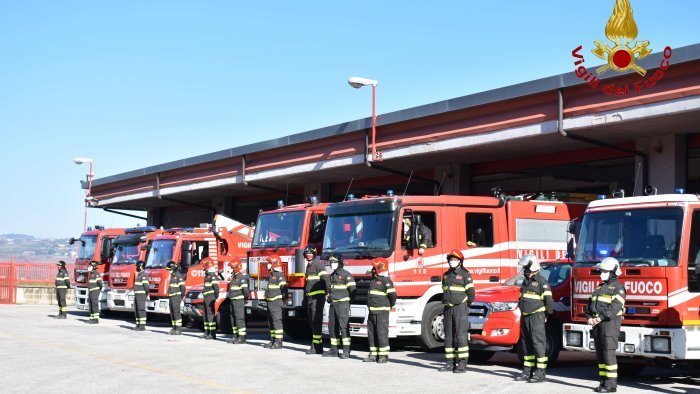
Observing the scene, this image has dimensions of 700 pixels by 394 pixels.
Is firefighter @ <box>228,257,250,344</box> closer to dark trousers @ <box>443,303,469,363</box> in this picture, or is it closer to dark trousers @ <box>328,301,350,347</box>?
dark trousers @ <box>328,301,350,347</box>

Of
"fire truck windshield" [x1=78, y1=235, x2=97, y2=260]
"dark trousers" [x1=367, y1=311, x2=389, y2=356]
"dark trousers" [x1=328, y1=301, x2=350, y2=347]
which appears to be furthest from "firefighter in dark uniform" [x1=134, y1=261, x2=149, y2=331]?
"dark trousers" [x1=367, y1=311, x2=389, y2=356]

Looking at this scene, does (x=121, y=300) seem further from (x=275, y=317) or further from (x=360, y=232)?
(x=360, y=232)

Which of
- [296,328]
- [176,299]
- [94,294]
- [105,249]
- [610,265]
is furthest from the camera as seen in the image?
[105,249]

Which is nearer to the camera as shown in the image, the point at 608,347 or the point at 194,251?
the point at 608,347

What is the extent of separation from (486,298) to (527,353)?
6.52 feet

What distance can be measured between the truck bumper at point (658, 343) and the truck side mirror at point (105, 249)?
59.6 ft

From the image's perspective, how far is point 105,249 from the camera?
27.5 metres

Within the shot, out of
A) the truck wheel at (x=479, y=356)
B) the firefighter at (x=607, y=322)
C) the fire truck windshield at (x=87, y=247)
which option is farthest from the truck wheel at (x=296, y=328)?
the fire truck windshield at (x=87, y=247)

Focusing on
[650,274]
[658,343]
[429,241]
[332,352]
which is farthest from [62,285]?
[658,343]

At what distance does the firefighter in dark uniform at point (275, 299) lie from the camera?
17.6 m

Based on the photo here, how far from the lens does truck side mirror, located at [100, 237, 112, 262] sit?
2741 centimetres

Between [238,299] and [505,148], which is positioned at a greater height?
[505,148]

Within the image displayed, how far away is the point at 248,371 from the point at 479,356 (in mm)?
4212

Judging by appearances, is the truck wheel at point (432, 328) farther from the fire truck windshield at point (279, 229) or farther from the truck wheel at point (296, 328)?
the truck wheel at point (296, 328)
